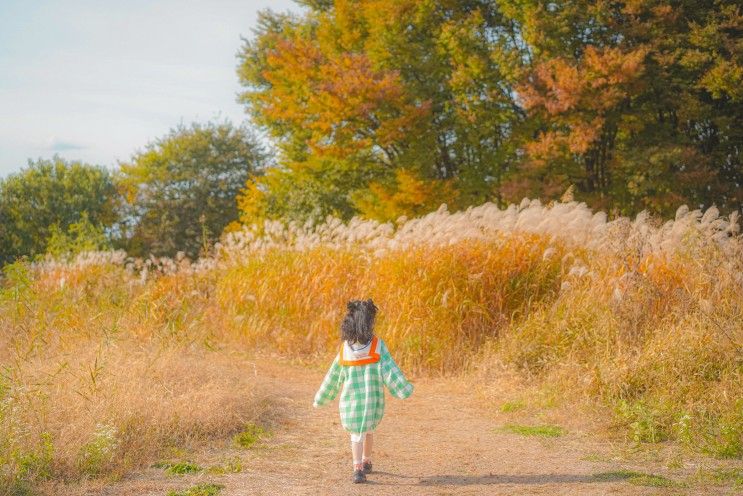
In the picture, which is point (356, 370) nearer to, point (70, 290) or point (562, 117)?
point (70, 290)

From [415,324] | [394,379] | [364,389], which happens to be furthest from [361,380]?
[415,324]

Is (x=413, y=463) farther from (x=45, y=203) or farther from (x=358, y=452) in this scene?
(x=45, y=203)

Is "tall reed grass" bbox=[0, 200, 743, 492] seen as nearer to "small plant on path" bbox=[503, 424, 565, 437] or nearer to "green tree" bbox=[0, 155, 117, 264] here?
"small plant on path" bbox=[503, 424, 565, 437]

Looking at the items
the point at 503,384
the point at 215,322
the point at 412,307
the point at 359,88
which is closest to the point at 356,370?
the point at 503,384

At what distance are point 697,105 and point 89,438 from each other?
1456 cm

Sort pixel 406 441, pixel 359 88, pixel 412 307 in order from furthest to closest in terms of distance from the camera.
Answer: pixel 359 88
pixel 412 307
pixel 406 441

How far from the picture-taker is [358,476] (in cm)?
483

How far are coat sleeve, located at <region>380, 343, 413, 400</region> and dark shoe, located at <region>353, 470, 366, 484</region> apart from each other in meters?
0.54

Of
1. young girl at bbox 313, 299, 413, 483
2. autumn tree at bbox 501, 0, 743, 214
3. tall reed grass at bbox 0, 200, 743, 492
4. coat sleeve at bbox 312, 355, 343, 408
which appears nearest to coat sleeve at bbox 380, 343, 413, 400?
young girl at bbox 313, 299, 413, 483

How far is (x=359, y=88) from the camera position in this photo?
15.3m

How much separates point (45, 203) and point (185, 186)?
5307 mm

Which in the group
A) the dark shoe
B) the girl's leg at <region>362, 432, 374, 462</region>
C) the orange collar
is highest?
the orange collar

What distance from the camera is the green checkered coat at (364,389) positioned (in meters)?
4.73

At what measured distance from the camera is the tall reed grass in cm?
551
